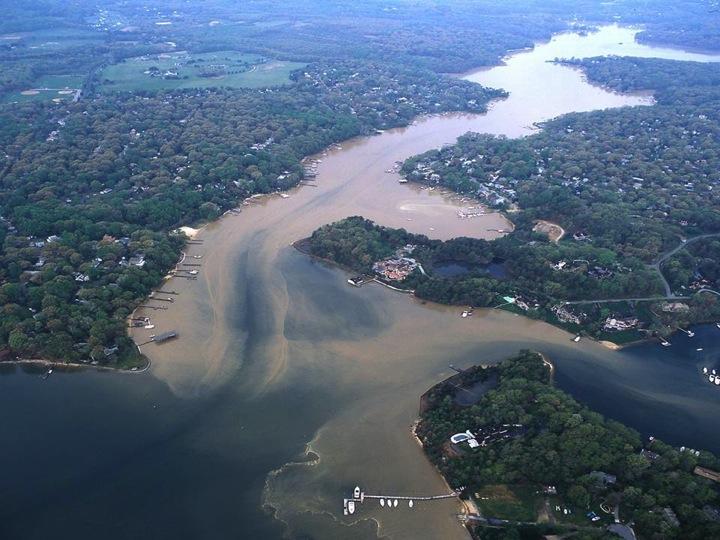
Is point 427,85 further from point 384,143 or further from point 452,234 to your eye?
point 452,234

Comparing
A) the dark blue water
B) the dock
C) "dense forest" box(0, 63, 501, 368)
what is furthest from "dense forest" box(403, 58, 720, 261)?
the dock

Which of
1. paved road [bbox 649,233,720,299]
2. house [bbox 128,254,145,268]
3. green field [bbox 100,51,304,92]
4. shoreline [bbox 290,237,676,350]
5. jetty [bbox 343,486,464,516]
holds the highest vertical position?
green field [bbox 100,51,304,92]

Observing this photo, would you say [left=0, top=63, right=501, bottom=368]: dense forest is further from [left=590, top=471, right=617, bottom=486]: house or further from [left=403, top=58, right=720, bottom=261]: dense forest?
[left=590, top=471, right=617, bottom=486]: house

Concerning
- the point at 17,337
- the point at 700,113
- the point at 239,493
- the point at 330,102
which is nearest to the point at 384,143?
the point at 330,102

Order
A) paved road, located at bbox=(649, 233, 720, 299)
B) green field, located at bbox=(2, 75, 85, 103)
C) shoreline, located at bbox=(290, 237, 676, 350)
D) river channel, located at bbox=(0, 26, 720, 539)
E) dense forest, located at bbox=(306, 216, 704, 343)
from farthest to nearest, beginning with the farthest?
green field, located at bbox=(2, 75, 85, 103) < paved road, located at bbox=(649, 233, 720, 299) < dense forest, located at bbox=(306, 216, 704, 343) < shoreline, located at bbox=(290, 237, 676, 350) < river channel, located at bbox=(0, 26, 720, 539)

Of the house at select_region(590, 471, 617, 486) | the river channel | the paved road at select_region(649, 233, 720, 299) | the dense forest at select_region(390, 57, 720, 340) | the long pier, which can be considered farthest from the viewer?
the dense forest at select_region(390, 57, 720, 340)

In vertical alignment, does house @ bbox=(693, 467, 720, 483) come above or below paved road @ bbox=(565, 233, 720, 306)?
below
